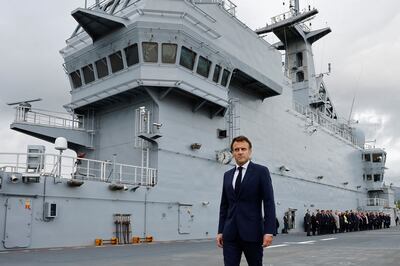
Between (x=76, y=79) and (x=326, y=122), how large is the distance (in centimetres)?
2392

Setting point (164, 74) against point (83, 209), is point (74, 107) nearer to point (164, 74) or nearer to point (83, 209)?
point (164, 74)

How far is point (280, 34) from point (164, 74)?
2370 centimetres

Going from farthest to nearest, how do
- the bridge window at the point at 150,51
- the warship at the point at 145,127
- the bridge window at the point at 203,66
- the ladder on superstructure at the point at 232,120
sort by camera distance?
1. the ladder on superstructure at the point at 232,120
2. the bridge window at the point at 203,66
3. the bridge window at the point at 150,51
4. the warship at the point at 145,127

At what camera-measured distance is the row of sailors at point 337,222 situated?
25.5 meters

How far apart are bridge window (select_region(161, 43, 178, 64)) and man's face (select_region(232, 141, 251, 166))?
1396 centimetres

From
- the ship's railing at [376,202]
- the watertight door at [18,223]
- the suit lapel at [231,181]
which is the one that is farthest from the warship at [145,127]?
the ship's railing at [376,202]

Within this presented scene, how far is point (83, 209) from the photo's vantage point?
14.7 m

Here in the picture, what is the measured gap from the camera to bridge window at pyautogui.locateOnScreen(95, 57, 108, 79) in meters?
19.2

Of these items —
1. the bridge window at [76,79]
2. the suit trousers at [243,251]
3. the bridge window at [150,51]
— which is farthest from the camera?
the bridge window at [76,79]

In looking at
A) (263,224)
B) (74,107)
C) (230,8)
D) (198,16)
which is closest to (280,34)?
(230,8)

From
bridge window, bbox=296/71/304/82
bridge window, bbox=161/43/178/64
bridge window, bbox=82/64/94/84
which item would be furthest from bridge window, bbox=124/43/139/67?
bridge window, bbox=296/71/304/82

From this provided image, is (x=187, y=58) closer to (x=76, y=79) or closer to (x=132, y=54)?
(x=132, y=54)

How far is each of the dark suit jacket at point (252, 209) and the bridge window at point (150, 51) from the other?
1398cm

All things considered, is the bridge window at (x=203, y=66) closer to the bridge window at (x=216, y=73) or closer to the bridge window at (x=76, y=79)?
the bridge window at (x=216, y=73)
